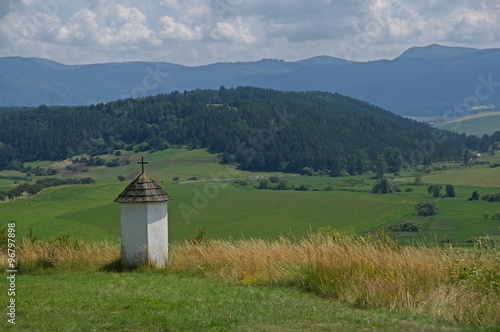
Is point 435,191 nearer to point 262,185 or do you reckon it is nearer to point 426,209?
point 426,209

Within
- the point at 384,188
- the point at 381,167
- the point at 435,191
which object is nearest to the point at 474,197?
the point at 435,191

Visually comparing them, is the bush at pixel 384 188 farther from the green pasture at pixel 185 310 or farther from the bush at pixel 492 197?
the green pasture at pixel 185 310

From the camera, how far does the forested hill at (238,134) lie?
461 ft

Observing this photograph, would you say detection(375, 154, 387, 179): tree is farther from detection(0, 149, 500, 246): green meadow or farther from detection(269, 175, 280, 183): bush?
detection(269, 175, 280, 183): bush

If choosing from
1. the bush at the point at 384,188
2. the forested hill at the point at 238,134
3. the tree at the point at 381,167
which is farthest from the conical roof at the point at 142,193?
the forested hill at the point at 238,134

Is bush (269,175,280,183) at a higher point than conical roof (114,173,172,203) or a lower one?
lower

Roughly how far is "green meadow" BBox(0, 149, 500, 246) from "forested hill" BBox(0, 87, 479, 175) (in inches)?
525

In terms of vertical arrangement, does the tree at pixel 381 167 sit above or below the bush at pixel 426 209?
above

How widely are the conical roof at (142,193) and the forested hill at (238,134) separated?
12150 cm

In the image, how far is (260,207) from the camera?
81.4 meters

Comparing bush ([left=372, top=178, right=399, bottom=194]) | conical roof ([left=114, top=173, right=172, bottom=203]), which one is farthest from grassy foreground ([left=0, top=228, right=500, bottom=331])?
bush ([left=372, top=178, right=399, bottom=194])

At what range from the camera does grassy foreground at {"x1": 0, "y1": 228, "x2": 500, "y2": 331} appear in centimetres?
866

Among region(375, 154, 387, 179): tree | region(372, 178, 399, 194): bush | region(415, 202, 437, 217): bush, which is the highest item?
region(375, 154, 387, 179): tree

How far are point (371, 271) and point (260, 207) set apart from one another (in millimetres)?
70570
